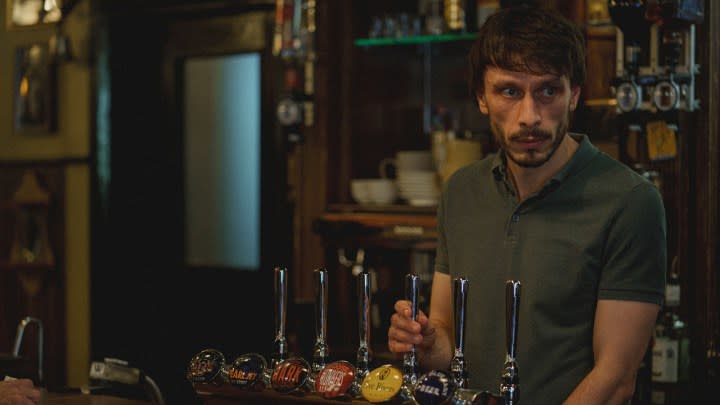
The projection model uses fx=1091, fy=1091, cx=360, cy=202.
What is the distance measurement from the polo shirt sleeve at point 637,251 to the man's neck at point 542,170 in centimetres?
18

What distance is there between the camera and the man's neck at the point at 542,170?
2.29 m

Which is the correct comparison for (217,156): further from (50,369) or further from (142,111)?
(50,369)

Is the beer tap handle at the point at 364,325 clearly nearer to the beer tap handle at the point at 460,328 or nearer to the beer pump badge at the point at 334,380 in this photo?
the beer pump badge at the point at 334,380

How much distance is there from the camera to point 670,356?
3.47 metres

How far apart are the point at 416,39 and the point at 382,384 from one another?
9.18 ft

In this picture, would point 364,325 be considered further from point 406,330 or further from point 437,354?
point 437,354

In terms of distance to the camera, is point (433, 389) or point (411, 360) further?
point (411, 360)

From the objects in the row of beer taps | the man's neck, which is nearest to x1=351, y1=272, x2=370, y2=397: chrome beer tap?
the row of beer taps

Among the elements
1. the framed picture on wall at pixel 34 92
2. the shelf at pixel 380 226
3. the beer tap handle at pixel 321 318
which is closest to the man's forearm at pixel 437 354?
the beer tap handle at pixel 321 318

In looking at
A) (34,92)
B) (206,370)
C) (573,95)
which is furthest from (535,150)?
(34,92)

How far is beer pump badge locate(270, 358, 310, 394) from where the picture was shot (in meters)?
2.01

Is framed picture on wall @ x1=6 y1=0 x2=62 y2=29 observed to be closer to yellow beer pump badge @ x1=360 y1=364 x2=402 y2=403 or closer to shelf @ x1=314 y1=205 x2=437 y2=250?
shelf @ x1=314 y1=205 x2=437 y2=250

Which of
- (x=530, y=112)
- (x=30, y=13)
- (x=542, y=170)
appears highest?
(x=30, y=13)

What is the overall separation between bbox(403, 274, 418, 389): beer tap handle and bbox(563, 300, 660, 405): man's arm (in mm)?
333
